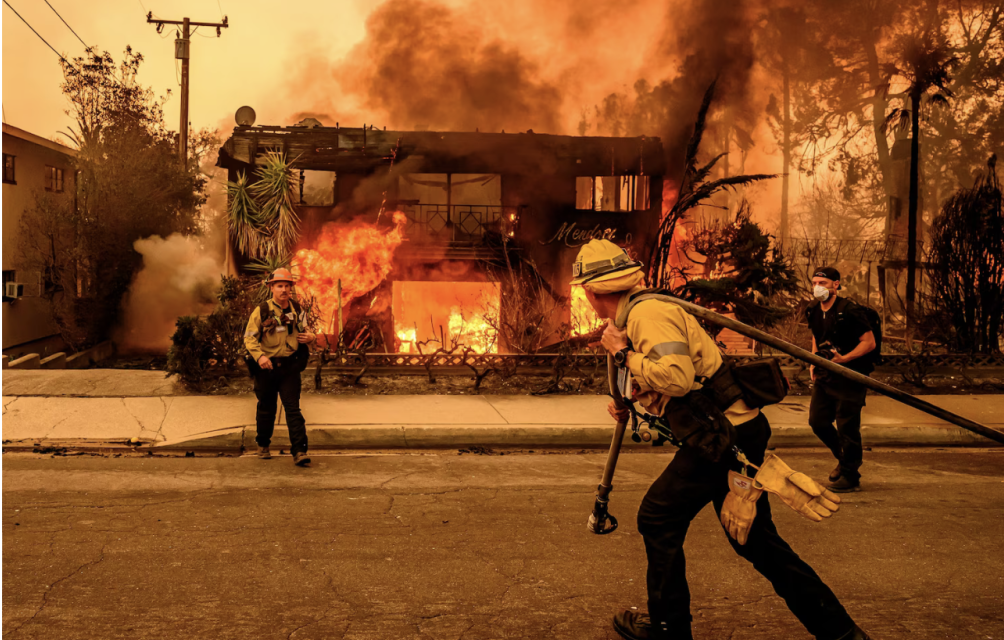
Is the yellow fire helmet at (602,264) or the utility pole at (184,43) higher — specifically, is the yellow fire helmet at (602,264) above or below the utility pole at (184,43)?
below

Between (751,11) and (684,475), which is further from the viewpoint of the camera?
(751,11)

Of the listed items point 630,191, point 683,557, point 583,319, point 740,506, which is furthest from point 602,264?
point 630,191

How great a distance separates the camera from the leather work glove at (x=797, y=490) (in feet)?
10.4

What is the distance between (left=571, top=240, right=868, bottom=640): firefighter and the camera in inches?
129

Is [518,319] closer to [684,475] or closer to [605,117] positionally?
[684,475]

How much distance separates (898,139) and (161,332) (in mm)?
26467

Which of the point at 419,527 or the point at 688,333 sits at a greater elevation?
the point at 688,333

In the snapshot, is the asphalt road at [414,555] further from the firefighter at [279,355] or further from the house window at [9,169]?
the house window at [9,169]

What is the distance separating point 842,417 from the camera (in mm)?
6203

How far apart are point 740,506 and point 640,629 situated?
0.79 metres

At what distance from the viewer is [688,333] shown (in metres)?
3.30

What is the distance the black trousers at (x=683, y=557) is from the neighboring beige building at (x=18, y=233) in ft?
64.4

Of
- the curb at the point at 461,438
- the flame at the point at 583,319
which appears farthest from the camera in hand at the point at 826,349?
the flame at the point at 583,319

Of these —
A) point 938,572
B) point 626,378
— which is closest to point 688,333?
point 626,378
